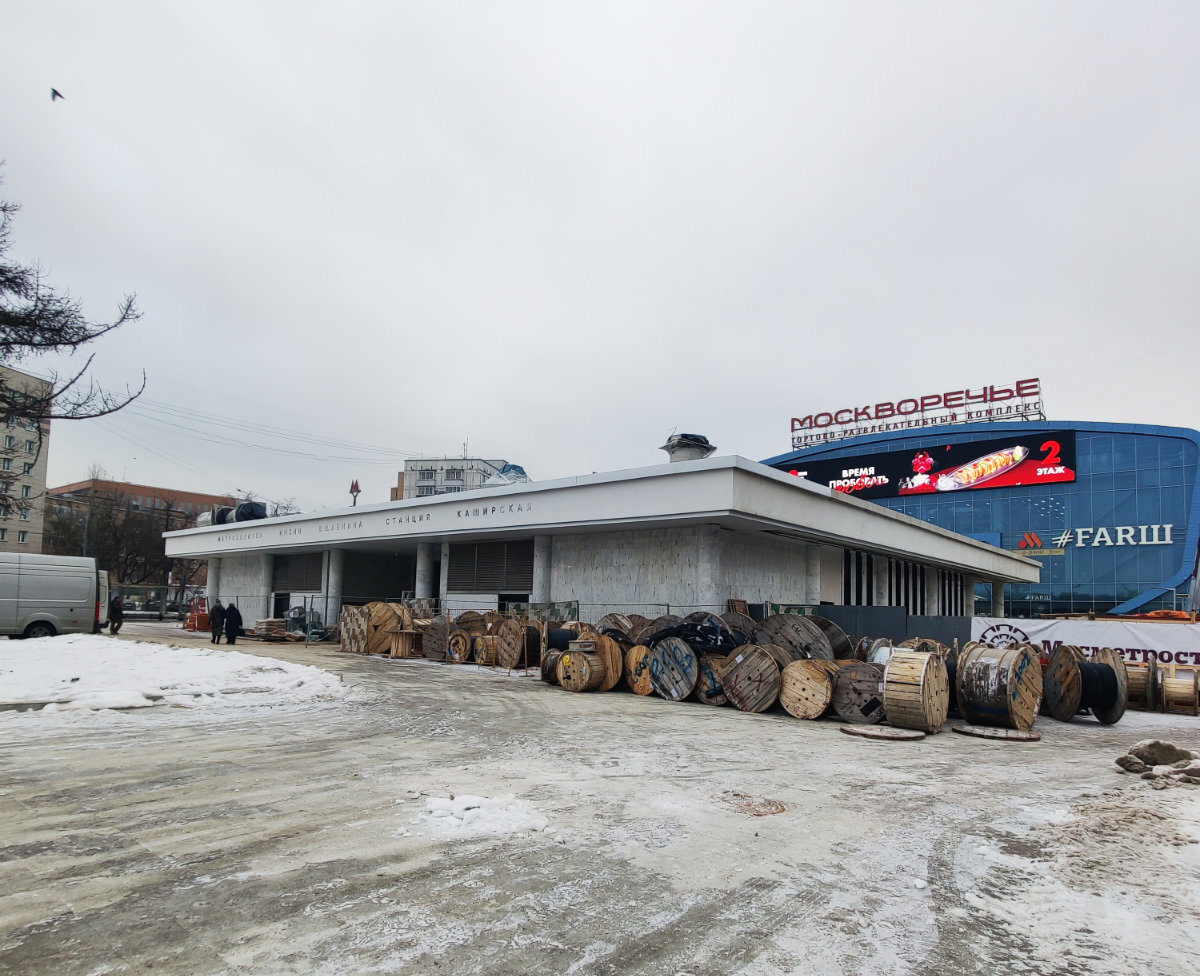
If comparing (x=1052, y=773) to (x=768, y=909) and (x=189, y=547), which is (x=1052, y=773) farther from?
(x=189, y=547)

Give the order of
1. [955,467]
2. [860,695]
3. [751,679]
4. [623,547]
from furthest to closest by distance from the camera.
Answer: [955,467], [623,547], [751,679], [860,695]

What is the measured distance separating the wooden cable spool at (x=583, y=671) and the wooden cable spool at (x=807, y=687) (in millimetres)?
4411

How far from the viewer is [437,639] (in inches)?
936

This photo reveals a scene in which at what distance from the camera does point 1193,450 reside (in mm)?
60000

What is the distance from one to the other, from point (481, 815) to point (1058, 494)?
7233 centimetres

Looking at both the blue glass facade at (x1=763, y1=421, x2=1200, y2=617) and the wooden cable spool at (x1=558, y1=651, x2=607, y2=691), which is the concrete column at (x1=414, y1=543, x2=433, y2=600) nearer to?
the wooden cable spool at (x1=558, y1=651, x2=607, y2=691)

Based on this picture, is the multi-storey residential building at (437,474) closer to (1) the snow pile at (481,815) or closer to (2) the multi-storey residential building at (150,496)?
(2) the multi-storey residential building at (150,496)

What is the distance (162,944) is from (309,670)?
12.8 m

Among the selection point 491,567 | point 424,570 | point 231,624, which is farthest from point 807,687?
point 231,624

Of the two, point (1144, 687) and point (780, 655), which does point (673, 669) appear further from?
point (1144, 687)

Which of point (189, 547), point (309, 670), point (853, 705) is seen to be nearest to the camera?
point (853, 705)

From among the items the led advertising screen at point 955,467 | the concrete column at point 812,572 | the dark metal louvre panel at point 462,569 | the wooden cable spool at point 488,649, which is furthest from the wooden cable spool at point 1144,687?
the led advertising screen at point 955,467

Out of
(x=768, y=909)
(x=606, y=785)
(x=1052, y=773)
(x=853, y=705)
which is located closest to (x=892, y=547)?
(x=853, y=705)

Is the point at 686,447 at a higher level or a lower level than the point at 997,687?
higher
